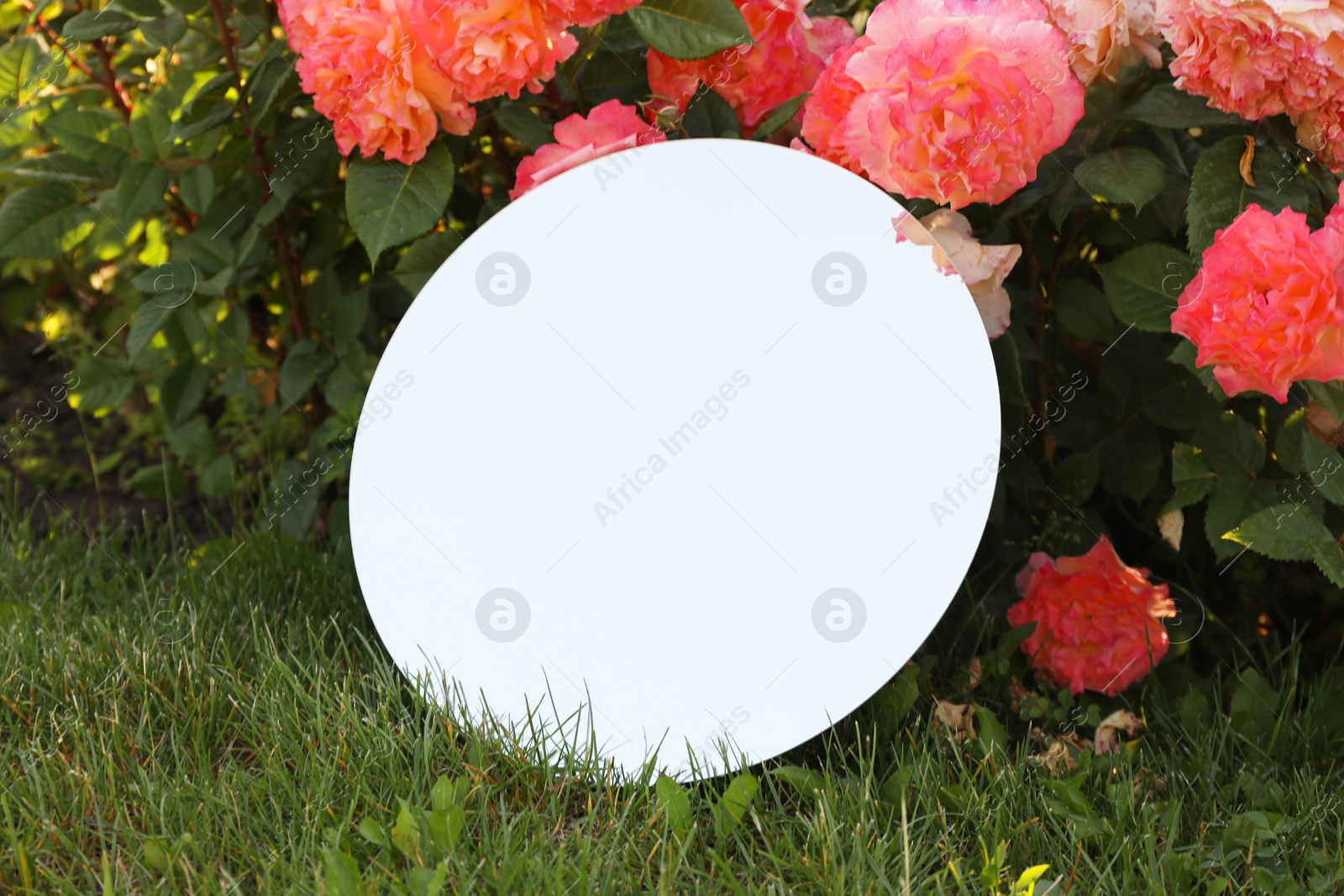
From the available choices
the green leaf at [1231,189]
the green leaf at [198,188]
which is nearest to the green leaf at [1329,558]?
the green leaf at [1231,189]

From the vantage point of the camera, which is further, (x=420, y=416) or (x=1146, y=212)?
(x=1146, y=212)

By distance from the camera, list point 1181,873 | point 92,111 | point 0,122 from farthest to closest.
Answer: point 0,122 → point 92,111 → point 1181,873

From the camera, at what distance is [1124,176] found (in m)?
1.48

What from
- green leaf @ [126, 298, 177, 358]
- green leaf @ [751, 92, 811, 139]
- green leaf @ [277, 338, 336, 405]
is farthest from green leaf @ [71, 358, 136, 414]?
green leaf @ [751, 92, 811, 139]

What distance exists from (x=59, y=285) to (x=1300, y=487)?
3.26m

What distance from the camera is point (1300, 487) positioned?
62.9 inches

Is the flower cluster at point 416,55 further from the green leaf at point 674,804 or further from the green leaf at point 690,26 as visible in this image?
the green leaf at point 674,804

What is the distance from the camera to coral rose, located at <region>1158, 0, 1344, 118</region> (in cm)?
131

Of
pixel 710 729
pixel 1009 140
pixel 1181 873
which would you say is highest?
pixel 1009 140

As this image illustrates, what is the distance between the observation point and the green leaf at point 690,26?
150 cm

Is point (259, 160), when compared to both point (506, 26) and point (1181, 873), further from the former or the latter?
point (1181, 873)

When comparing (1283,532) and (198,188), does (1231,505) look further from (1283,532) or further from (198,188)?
(198,188)

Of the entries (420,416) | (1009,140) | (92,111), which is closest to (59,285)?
(92,111)

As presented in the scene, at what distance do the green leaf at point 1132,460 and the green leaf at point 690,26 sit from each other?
2.97ft
